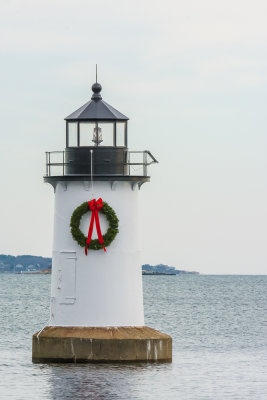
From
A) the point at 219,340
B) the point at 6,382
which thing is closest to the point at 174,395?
the point at 6,382

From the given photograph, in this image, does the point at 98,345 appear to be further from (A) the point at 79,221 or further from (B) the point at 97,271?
A: (A) the point at 79,221

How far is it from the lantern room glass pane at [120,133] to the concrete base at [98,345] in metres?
5.28

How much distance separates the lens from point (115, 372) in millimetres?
34906

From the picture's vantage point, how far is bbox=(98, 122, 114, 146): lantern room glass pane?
122 feet

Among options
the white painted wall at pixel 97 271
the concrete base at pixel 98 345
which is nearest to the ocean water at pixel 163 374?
the concrete base at pixel 98 345

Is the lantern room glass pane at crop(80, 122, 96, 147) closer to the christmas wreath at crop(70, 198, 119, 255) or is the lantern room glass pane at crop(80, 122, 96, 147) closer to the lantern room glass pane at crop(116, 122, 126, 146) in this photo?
the lantern room glass pane at crop(116, 122, 126, 146)

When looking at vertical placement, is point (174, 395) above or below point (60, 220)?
below

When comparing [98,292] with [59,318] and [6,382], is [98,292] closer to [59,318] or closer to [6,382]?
[59,318]

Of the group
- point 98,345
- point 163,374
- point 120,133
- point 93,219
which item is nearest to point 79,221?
point 93,219

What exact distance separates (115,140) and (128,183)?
130cm

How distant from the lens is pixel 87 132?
37125 millimetres

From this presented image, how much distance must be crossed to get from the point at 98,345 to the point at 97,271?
2.12 m

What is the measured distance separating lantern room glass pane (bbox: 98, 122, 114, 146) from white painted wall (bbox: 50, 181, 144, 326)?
48.1 inches

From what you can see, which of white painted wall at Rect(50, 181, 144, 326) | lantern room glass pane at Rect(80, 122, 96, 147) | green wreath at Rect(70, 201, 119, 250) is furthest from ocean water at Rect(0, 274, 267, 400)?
lantern room glass pane at Rect(80, 122, 96, 147)
